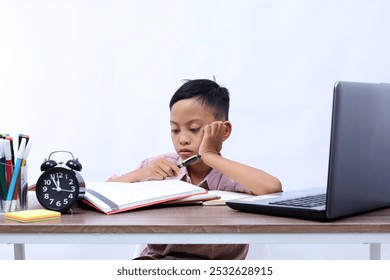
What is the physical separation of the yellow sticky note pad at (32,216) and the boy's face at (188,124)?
0.72 m

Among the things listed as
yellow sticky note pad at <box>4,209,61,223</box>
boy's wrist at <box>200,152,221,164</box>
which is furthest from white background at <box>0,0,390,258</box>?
yellow sticky note pad at <box>4,209,61,223</box>

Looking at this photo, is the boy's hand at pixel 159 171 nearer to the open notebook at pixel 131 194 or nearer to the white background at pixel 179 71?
the open notebook at pixel 131 194

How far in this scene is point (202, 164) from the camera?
1771 mm

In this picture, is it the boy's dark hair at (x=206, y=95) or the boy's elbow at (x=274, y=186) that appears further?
the boy's dark hair at (x=206, y=95)

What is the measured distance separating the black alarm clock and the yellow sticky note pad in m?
0.05

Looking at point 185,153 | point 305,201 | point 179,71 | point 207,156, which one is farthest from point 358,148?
point 179,71

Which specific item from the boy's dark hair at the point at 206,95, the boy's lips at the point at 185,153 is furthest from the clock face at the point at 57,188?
the boy's dark hair at the point at 206,95

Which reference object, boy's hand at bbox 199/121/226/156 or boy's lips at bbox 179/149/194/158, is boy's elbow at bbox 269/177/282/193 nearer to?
boy's hand at bbox 199/121/226/156

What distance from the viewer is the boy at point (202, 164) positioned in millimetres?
1383

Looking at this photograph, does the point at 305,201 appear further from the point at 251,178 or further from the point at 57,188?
the point at 57,188

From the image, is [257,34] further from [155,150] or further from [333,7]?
[155,150]

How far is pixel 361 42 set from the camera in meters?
2.50

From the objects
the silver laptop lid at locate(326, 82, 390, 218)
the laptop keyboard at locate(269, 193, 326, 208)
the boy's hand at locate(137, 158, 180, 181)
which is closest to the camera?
the silver laptop lid at locate(326, 82, 390, 218)

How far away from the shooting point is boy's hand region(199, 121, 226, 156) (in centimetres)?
148
